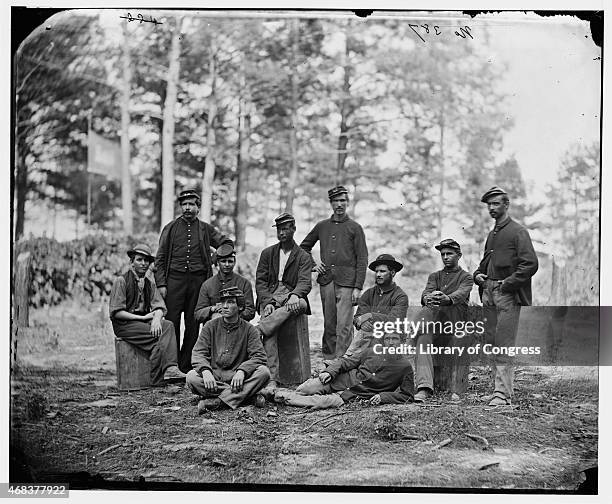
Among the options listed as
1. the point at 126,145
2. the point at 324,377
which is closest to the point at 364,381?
the point at 324,377

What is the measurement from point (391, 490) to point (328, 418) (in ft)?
2.58

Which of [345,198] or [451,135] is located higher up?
[451,135]

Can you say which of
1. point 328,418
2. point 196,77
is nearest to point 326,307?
point 328,418

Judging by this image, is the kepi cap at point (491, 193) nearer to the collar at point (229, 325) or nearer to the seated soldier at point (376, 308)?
the seated soldier at point (376, 308)

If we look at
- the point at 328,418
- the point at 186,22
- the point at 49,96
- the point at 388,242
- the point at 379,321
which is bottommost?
the point at 328,418

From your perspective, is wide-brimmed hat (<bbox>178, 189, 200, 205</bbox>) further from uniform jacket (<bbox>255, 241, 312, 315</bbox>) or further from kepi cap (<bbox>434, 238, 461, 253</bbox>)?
kepi cap (<bbox>434, 238, 461, 253</bbox>)

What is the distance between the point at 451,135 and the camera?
22.7 ft

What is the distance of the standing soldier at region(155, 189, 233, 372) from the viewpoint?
22.8 feet

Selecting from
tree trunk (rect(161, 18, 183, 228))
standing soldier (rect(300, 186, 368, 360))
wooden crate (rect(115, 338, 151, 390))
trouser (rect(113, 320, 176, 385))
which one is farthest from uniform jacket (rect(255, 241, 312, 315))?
wooden crate (rect(115, 338, 151, 390))

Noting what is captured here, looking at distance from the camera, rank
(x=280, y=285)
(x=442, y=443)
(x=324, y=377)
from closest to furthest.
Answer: (x=442, y=443), (x=324, y=377), (x=280, y=285)

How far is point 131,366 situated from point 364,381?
2.04 meters

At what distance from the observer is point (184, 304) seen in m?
6.96

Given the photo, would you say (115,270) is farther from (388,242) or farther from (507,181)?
(507,181)

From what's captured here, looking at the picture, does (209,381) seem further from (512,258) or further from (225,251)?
(512,258)
